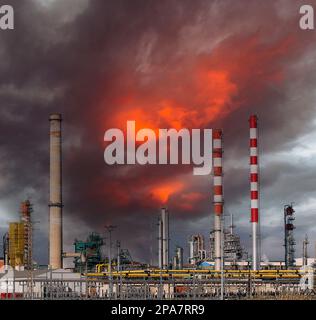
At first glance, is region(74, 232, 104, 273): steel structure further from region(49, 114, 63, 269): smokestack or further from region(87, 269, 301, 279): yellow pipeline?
region(87, 269, 301, 279): yellow pipeline

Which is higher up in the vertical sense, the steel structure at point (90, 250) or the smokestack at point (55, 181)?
the smokestack at point (55, 181)

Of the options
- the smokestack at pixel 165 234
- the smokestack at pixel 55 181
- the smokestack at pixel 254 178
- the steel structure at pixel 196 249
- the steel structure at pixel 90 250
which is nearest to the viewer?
the smokestack at pixel 254 178

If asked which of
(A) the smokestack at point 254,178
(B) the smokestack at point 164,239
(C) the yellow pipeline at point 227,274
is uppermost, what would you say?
(A) the smokestack at point 254,178

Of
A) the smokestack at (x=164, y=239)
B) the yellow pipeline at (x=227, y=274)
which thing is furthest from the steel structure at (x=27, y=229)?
the yellow pipeline at (x=227, y=274)

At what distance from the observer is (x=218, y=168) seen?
66000 mm

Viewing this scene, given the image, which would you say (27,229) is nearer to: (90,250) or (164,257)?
(90,250)

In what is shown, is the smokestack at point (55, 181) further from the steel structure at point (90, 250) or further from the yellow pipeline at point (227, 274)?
the yellow pipeline at point (227, 274)

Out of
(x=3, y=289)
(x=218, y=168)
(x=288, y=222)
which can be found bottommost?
(x=3, y=289)

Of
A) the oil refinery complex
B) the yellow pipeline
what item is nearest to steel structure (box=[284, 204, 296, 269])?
the oil refinery complex

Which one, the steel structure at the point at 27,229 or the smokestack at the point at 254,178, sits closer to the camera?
the smokestack at the point at 254,178
